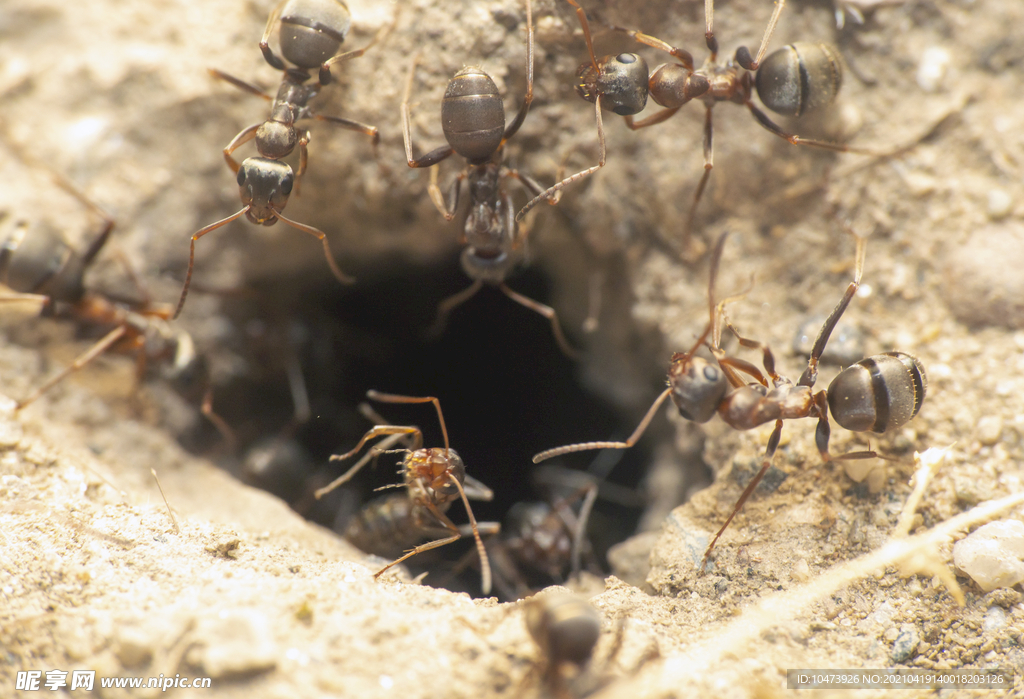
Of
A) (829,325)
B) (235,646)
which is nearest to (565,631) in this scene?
(235,646)

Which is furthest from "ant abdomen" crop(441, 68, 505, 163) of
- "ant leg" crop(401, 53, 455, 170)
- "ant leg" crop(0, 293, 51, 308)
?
"ant leg" crop(0, 293, 51, 308)

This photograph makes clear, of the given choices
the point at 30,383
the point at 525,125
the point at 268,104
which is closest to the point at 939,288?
the point at 525,125

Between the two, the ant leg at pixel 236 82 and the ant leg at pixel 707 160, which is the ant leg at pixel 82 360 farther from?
the ant leg at pixel 707 160

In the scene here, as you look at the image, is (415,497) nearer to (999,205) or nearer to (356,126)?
(356,126)

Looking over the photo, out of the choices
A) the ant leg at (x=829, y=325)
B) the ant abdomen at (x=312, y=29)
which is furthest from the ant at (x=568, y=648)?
the ant abdomen at (x=312, y=29)

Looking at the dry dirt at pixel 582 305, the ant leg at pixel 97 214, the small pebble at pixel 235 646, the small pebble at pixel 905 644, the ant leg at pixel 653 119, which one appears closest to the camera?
the small pebble at pixel 235 646

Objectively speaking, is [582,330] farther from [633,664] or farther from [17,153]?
[17,153]
